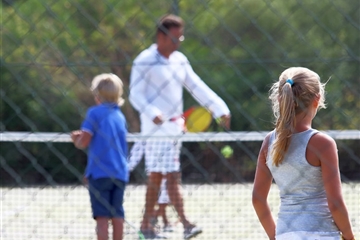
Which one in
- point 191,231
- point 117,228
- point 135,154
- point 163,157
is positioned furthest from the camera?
point 135,154

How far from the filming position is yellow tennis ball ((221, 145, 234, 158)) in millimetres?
7418

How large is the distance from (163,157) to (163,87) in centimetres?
75

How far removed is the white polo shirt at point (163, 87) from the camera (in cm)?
494

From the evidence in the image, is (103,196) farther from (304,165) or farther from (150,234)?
(304,165)

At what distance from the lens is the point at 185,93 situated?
25.2ft

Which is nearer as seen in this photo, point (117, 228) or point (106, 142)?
point (106, 142)

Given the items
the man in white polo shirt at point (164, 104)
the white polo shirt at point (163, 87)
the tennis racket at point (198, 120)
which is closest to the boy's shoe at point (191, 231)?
the man in white polo shirt at point (164, 104)

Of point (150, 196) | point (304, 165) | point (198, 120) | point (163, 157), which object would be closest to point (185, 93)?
point (198, 120)

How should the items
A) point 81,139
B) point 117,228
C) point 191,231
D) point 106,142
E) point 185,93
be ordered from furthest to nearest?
point 185,93
point 191,231
point 117,228
point 106,142
point 81,139

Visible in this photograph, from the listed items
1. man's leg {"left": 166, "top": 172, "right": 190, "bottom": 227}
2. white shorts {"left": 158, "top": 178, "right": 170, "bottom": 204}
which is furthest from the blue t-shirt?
white shorts {"left": 158, "top": 178, "right": 170, "bottom": 204}

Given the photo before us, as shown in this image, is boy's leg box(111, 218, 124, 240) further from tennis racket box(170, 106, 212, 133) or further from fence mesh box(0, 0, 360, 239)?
tennis racket box(170, 106, 212, 133)

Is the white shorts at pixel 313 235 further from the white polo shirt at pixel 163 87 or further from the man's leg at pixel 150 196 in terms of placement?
the man's leg at pixel 150 196

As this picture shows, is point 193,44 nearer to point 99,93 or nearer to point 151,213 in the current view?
point 151,213

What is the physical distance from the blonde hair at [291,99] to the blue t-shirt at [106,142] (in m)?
1.62
